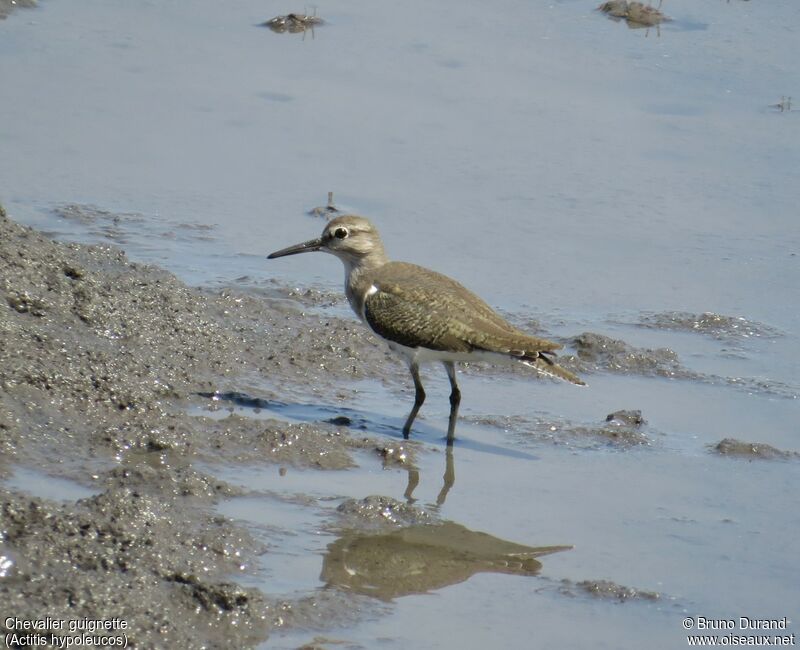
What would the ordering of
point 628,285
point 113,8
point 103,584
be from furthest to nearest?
point 113,8
point 628,285
point 103,584

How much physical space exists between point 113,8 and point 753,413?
8172 mm

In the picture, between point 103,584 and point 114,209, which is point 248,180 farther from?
Result: point 103,584

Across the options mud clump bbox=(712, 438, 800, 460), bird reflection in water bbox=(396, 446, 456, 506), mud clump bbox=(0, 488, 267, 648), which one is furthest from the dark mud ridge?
mud clump bbox=(712, 438, 800, 460)

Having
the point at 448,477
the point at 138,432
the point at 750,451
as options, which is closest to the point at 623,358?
the point at 750,451

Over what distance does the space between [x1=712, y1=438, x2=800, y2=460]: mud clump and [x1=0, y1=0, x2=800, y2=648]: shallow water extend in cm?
8

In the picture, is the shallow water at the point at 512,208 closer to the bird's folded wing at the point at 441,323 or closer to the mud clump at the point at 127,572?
the mud clump at the point at 127,572

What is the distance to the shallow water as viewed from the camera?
689 cm

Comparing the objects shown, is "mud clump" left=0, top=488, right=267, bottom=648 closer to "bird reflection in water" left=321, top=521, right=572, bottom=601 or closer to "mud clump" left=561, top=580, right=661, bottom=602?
"bird reflection in water" left=321, top=521, right=572, bottom=601

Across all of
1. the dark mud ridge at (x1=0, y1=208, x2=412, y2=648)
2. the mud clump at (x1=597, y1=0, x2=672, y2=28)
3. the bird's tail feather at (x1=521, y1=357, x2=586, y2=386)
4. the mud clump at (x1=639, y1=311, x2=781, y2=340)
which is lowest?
the dark mud ridge at (x1=0, y1=208, x2=412, y2=648)

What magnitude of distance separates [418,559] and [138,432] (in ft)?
5.52

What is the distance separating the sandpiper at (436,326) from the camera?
820cm

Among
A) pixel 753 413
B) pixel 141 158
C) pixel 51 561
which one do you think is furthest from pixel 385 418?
pixel 141 158

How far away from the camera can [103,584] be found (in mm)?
5523

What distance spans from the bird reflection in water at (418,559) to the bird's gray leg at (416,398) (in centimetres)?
118
